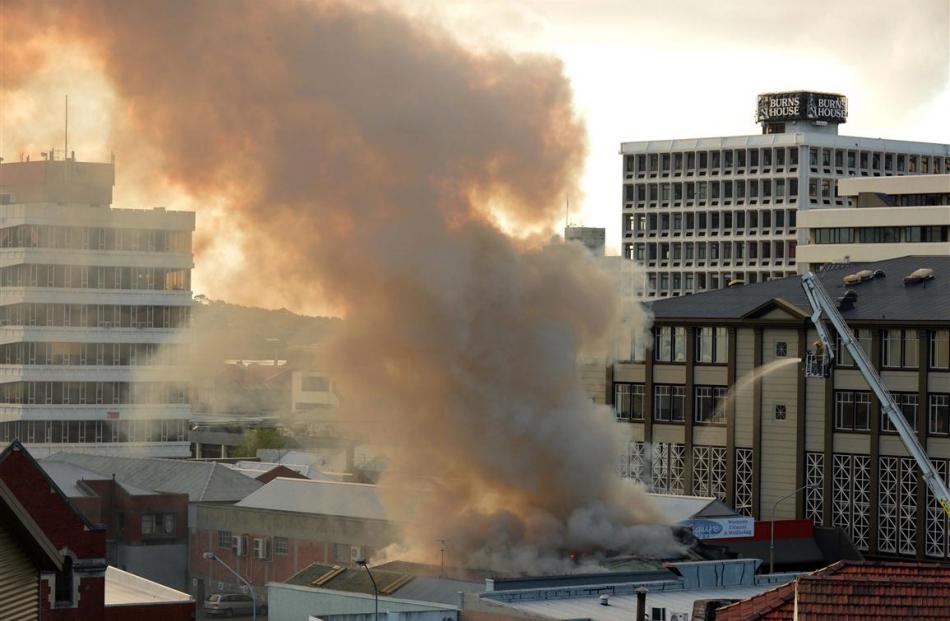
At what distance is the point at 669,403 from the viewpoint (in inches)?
4350

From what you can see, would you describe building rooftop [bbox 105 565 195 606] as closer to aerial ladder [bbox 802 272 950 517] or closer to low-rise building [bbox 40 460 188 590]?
low-rise building [bbox 40 460 188 590]

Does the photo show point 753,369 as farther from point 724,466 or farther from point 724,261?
point 724,261

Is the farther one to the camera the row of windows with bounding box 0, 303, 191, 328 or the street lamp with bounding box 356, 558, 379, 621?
the row of windows with bounding box 0, 303, 191, 328

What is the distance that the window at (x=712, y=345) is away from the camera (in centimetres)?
10719

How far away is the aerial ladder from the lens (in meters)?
91.4

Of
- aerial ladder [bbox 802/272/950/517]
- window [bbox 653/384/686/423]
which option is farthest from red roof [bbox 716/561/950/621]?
window [bbox 653/384/686/423]

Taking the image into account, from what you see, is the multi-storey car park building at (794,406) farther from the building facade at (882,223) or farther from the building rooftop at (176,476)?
the building facade at (882,223)

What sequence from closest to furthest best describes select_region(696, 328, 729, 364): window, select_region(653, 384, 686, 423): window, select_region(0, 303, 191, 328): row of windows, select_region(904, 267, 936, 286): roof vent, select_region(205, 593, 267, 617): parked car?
select_region(205, 593, 267, 617): parked car
select_region(904, 267, 936, 286): roof vent
select_region(696, 328, 729, 364): window
select_region(653, 384, 686, 423): window
select_region(0, 303, 191, 328): row of windows

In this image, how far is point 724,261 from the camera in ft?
614

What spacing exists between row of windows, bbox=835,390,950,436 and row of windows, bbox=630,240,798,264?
259 ft

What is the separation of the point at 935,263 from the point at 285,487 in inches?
1543

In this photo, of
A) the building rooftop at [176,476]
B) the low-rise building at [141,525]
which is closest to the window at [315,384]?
the building rooftop at [176,476]

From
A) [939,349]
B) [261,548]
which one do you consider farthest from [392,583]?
[939,349]

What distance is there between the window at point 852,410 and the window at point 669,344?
11579 millimetres
